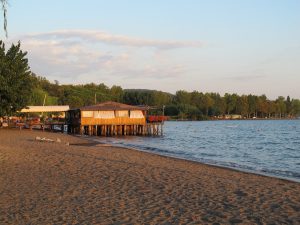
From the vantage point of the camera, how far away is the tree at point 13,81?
162 feet

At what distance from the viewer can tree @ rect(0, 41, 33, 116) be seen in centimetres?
4925

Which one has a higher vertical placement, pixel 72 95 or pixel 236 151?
pixel 72 95

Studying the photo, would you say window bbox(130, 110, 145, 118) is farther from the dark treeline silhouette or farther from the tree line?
the dark treeline silhouette

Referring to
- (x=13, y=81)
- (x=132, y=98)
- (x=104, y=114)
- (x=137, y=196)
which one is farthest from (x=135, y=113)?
(x=132, y=98)

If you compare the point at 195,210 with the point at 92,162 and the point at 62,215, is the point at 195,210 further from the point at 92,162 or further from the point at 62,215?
the point at 92,162

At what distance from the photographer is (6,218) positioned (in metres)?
9.20

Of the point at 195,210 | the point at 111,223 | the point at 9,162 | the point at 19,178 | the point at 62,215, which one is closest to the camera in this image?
the point at 111,223

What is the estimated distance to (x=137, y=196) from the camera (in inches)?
476

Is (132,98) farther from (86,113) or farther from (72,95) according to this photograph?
(86,113)

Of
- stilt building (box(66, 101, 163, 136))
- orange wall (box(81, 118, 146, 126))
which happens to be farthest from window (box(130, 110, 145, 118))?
orange wall (box(81, 118, 146, 126))

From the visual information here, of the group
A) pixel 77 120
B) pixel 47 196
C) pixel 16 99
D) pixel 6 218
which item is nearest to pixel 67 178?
pixel 47 196

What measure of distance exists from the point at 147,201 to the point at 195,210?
5.11ft

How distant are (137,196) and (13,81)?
138 feet

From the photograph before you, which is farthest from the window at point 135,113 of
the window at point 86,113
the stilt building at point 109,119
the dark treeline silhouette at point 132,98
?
the dark treeline silhouette at point 132,98
